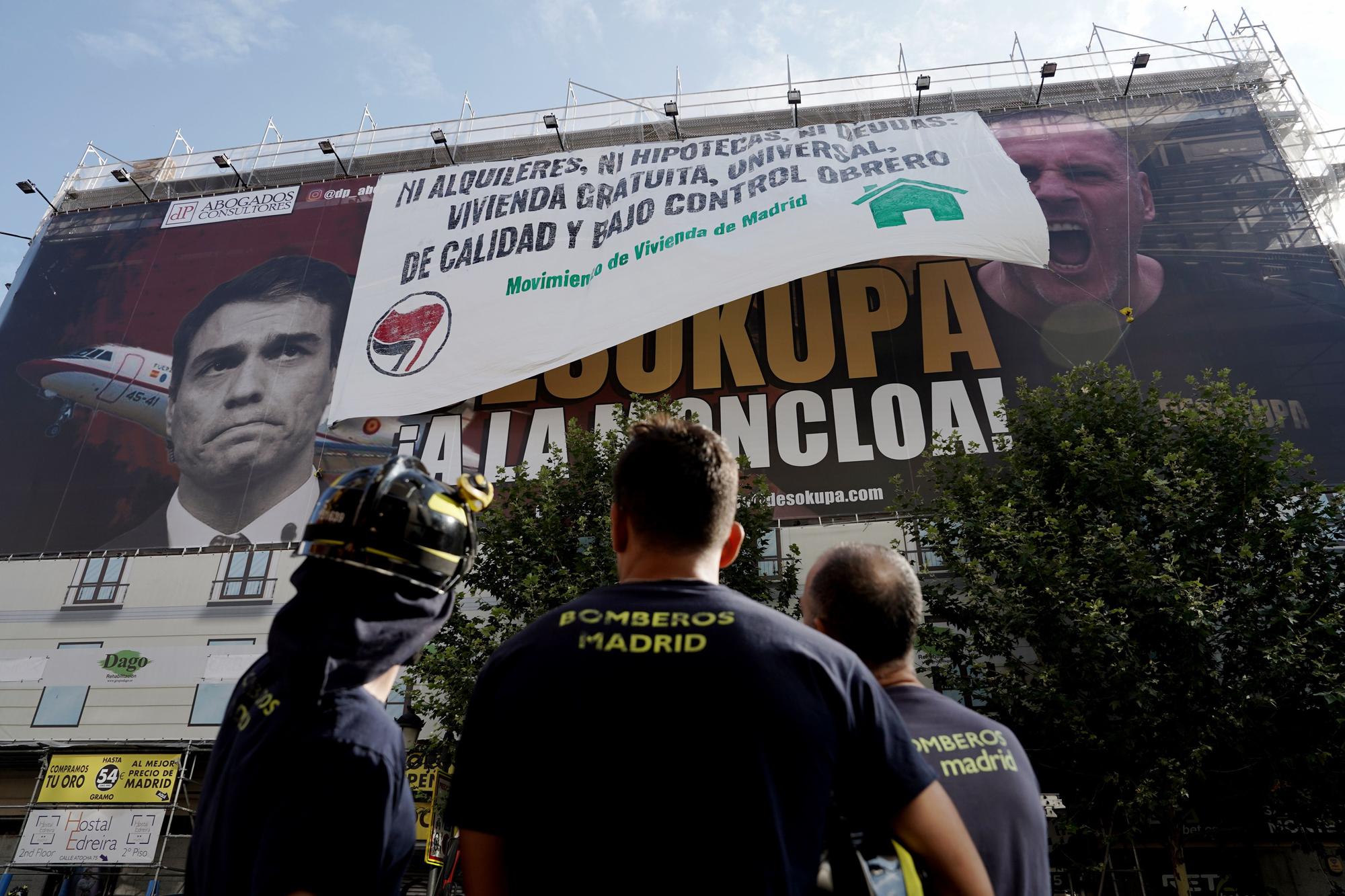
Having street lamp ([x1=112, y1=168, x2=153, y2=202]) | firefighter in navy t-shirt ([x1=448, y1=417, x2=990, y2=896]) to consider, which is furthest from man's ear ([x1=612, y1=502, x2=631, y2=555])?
street lamp ([x1=112, y1=168, x2=153, y2=202])

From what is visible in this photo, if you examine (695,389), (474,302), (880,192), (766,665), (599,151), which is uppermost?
(599,151)

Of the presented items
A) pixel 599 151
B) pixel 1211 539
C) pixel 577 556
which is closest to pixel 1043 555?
pixel 1211 539

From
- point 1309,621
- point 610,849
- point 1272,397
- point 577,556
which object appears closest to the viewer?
point 610,849

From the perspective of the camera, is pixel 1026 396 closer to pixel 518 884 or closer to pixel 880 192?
Answer: pixel 880 192

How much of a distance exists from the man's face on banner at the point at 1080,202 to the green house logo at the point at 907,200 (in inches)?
82.7

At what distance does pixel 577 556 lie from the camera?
12.2 metres

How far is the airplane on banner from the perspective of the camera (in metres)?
17.7

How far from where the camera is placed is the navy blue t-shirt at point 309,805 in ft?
4.99

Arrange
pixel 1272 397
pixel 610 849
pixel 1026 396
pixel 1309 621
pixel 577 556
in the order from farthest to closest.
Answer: pixel 1272 397 → pixel 1026 396 → pixel 577 556 → pixel 1309 621 → pixel 610 849

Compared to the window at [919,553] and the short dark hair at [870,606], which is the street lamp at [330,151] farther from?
the short dark hair at [870,606]

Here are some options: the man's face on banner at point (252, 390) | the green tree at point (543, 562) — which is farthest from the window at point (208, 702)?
the green tree at point (543, 562)

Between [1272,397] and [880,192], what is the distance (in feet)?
24.9

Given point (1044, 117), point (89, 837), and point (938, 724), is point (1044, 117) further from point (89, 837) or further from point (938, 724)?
point (89, 837)

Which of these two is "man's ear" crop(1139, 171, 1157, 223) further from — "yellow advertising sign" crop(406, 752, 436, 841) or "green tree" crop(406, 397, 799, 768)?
"yellow advertising sign" crop(406, 752, 436, 841)
